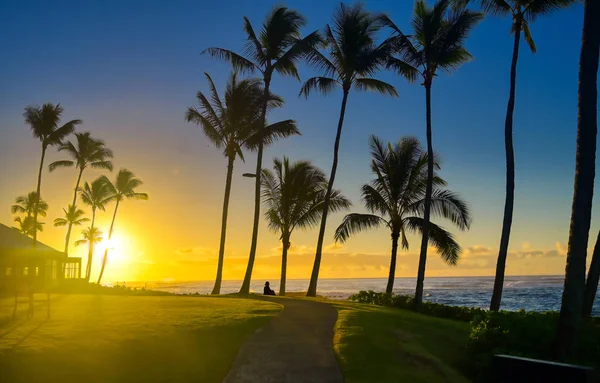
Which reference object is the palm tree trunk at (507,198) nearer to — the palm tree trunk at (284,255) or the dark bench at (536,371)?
the dark bench at (536,371)

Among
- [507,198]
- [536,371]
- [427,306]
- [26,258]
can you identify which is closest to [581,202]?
[536,371]

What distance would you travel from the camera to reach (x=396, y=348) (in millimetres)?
12234

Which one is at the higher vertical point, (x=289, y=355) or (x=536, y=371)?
(x=536, y=371)

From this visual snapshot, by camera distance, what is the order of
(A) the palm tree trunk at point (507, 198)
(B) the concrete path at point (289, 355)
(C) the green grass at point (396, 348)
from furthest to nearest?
(A) the palm tree trunk at point (507, 198) < (C) the green grass at point (396, 348) < (B) the concrete path at point (289, 355)

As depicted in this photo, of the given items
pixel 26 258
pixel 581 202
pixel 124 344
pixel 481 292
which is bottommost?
pixel 481 292

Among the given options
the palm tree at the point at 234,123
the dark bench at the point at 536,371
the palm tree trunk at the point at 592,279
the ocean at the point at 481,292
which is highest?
the palm tree at the point at 234,123

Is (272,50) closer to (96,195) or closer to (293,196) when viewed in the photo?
(293,196)

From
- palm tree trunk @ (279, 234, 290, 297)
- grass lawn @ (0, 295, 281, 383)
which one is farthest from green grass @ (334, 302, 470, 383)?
palm tree trunk @ (279, 234, 290, 297)

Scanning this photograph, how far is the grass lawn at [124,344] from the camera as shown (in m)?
10.1

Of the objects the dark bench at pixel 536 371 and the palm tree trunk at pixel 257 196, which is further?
the palm tree trunk at pixel 257 196

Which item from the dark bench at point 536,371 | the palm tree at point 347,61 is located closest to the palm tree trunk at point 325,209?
the palm tree at point 347,61

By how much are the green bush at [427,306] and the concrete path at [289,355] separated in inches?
331

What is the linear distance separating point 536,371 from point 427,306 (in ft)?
49.6

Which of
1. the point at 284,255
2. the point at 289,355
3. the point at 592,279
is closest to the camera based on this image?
the point at 289,355
